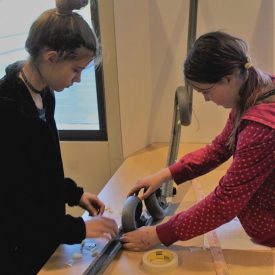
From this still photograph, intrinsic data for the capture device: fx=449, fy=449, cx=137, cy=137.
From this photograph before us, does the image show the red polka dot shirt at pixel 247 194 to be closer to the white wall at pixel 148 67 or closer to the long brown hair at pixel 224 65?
the long brown hair at pixel 224 65

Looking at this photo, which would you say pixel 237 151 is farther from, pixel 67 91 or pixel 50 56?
pixel 67 91

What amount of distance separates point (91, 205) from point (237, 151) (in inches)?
18.6

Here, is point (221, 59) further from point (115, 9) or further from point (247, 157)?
point (115, 9)

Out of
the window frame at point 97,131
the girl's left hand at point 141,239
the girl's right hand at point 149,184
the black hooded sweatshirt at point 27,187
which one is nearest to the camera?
the black hooded sweatshirt at point 27,187

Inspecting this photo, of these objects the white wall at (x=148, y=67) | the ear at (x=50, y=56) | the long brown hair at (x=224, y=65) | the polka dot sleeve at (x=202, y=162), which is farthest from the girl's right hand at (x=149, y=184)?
the white wall at (x=148, y=67)

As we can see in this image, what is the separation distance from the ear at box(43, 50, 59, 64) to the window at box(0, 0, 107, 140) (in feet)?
2.83

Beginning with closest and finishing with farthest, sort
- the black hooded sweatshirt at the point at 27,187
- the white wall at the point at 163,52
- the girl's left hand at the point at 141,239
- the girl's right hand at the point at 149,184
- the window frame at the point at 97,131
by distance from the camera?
the black hooded sweatshirt at the point at 27,187 < the girl's left hand at the point at 141,239 < the girl's right hand at the point at 149,184 < the white wall at the point at 163,52 < the window frame at the point at 97,131

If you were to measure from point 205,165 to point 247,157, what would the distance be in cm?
37

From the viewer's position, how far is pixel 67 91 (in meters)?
2.05

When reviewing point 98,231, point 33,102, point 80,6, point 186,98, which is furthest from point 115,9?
point 98,231

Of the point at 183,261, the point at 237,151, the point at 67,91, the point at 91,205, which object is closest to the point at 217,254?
the point at 183,261

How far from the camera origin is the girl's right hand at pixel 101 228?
106 cm

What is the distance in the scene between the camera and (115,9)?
1.75 meters

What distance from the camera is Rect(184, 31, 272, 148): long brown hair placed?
0.98 m
